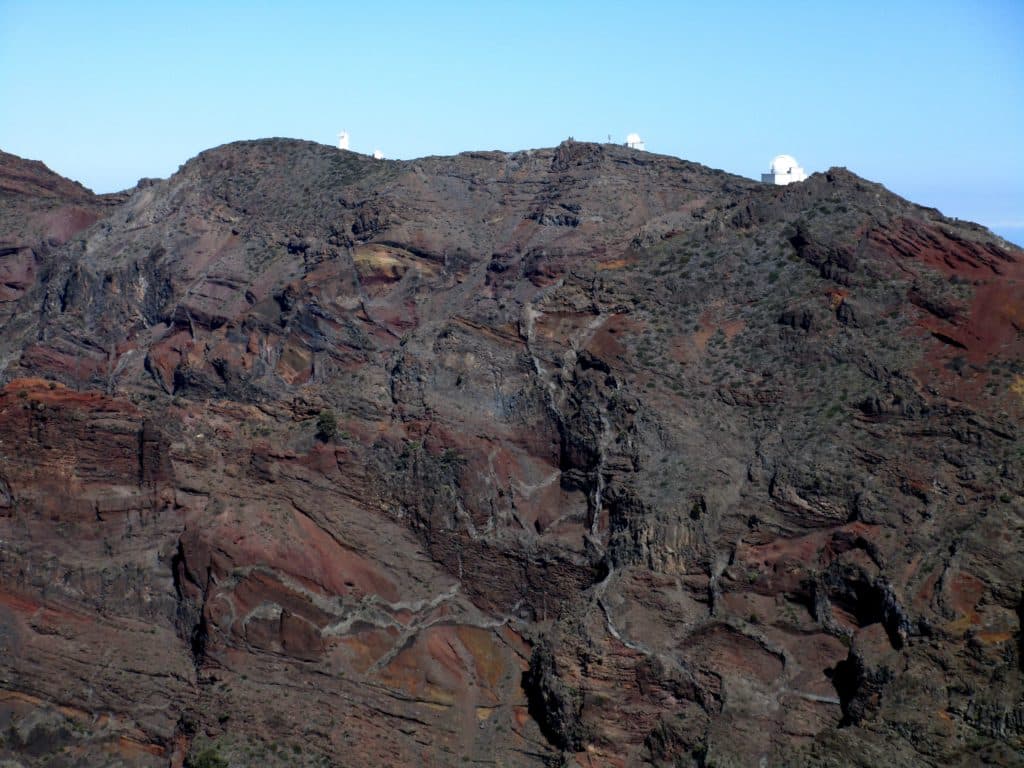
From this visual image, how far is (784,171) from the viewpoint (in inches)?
3378

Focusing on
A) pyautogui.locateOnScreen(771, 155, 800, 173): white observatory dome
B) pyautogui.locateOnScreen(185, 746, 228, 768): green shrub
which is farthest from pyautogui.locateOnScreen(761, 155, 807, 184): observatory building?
pyautogui.locateOnScreen(185, 746, 228, 768): green shrub

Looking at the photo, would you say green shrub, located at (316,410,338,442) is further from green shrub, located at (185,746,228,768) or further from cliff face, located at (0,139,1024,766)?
green shrub, located at (185,746,228,768)

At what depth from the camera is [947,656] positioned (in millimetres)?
51719

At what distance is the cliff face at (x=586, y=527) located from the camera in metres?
55.1

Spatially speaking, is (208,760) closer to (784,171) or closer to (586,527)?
(586,527)

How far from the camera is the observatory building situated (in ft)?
281

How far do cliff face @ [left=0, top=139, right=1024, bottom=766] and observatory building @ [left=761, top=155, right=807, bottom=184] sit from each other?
1099 centimetres

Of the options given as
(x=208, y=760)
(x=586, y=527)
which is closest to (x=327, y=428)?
(x=586, y=527)

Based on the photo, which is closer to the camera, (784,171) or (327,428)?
(327,428)

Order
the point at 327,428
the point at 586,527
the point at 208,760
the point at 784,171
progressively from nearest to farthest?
1. the point at 208,760
2. the point at 586,527
3. the point at 327,428
4. the point at 784,171

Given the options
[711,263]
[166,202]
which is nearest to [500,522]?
[711,263]

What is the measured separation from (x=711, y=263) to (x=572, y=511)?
14.3m

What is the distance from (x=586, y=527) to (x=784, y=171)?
31.0m

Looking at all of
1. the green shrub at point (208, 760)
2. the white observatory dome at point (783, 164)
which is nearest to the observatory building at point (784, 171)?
the white observatory dome at point (783, 164)
